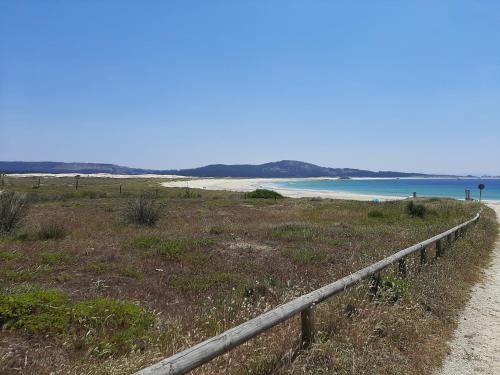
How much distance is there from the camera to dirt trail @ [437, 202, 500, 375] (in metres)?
5.17

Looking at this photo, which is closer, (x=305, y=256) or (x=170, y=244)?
(x=305, y=256)

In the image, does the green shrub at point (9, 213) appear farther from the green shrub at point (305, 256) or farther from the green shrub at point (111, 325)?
the green shrub at point (111, 325)

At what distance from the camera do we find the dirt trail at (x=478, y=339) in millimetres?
5168

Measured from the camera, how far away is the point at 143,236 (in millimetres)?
13820

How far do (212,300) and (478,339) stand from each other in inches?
163

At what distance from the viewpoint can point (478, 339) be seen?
6191 mm

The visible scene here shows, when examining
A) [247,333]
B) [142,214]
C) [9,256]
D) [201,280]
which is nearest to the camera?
[247,333]

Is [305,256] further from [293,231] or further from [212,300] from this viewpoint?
[293,231]

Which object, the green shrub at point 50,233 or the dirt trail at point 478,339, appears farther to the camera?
the green shrub at point 50,233

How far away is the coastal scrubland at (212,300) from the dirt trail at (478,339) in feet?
0.65

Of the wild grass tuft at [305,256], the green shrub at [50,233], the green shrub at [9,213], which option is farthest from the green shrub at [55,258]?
the wild grass tuft at [305,256]

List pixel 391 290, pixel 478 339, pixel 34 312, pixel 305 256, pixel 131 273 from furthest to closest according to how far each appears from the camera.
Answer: pixel 305 256, pixel 131 273, pixel 391 290, pixel 478 339, pixel 34 312

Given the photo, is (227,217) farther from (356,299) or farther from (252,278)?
(356,299)

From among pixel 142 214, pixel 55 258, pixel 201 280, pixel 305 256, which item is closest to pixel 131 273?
pixel 201 280
